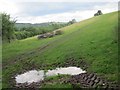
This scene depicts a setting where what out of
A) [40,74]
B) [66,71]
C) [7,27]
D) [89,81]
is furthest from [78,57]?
[7,27]

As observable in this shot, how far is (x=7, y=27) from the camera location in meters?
56.9

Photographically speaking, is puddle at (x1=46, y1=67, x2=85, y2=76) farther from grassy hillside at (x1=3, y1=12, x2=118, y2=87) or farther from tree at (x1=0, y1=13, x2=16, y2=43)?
tree at (x1=0, y1=13, x2=16, y2=43)

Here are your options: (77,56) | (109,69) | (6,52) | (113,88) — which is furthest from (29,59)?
(113,88)

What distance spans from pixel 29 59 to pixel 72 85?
59.6 feet

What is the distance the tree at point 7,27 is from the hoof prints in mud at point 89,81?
3187cm

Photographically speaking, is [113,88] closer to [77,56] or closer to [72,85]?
[72,85]

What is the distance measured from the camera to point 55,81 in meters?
27.1

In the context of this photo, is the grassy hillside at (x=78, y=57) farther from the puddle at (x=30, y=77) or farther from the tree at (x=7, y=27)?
the tree at (x=7, y=27)

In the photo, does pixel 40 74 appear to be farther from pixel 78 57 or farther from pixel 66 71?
pixel 78 57

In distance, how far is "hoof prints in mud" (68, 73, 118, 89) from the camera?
77.7 ft

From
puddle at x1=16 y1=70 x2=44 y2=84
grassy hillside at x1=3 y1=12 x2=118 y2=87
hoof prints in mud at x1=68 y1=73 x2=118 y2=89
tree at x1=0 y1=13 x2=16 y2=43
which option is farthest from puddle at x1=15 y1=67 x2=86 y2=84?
tree at x1=0 y1=13 x2=16 y2=43

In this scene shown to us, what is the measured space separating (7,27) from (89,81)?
35.3m

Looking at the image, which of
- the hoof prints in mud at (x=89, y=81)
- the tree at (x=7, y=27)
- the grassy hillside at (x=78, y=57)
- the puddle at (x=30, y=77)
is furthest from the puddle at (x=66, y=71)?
the tree at (x=7, y=27)

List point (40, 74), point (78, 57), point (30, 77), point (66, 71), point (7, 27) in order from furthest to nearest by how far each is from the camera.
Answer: point (7, 27)
point (78, 57)
point (40, 74)
point (66, 71)
point (30, 77)
